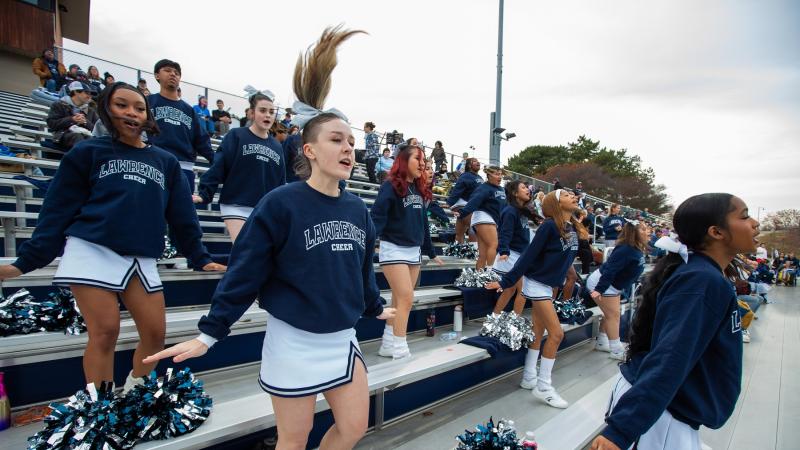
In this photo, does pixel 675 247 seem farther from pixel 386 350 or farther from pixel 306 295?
pixel 386 350

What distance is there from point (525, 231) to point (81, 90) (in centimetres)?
651

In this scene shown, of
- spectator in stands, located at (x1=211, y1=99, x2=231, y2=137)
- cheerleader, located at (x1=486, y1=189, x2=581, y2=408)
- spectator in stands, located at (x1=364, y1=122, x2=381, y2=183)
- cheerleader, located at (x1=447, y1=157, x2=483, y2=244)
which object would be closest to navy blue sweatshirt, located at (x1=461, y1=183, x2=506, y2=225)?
cheerleader, located at (x1=447, y1=157, x2=483, y2=244)

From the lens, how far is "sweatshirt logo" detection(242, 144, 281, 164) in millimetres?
3334

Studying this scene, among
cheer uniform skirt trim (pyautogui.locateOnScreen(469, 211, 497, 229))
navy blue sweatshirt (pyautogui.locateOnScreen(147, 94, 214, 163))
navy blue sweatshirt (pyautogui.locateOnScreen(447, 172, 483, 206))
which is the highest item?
navy blue sweatshirt (pyautogui.locateOnScreen(147, 94, 214, 163))

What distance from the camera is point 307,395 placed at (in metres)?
1.54

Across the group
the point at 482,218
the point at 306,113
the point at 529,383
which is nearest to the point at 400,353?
the point at 529,383

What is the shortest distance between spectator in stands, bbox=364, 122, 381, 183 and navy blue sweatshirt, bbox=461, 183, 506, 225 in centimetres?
544

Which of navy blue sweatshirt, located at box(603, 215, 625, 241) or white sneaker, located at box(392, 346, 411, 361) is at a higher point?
navy blue sweatshirt, located at box(603, 215, 625, 241)

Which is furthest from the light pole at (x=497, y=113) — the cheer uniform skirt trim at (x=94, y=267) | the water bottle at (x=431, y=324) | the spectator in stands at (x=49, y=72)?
the cheer uniform skirt trim at (x=94, y=267)

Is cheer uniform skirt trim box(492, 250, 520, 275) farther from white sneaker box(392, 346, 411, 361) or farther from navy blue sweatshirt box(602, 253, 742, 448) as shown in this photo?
navy blue sweatshirt box(602, 253, 742, 448)

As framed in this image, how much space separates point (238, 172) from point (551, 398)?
318 centimetres

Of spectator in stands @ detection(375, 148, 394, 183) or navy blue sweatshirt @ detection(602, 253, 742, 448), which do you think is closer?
navy blue sweatshirt @ detection(602, 253, 742, 448)

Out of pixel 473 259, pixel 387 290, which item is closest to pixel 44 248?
pixel 387 290

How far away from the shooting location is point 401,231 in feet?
11.5
